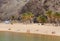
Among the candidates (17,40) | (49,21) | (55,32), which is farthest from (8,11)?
(17,40)

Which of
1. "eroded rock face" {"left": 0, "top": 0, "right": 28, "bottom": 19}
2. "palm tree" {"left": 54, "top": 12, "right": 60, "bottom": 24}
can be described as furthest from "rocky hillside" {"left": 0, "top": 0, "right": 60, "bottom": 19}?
"palm tree" {"left": 54, "top": 12, "right": 60, "bottom": 24}

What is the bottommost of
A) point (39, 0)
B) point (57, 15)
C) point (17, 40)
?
point (17, 40)

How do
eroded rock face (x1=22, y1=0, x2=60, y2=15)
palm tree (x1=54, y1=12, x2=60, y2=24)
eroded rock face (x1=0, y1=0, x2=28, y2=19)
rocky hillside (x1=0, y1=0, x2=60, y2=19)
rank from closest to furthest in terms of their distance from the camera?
palm tree (x1=54, y1=12, x2=60, y2=24)
eroded rock face (x1=22, y1=0, x2=60, y2=15)
rocky hillside (x1=0, y1=0, x2=60, y2=19)
eroded rock face (x1=0, y1=0, x2=28, y2=19)

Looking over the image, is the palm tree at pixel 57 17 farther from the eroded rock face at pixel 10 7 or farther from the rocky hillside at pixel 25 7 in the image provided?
the eroded rock face at pixel 10 7

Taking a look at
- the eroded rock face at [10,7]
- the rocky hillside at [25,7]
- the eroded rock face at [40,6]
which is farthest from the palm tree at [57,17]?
the eroded rock face at [10,7]

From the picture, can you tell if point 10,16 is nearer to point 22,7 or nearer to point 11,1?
point 22,7

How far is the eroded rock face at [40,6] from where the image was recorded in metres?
69.9

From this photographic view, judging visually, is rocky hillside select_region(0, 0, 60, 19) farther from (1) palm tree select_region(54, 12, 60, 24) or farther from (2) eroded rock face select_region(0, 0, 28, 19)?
(1) palm tree select_region(54, 12, 60, 24)

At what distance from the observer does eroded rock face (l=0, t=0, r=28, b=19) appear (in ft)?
258

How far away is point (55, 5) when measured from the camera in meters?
70.0

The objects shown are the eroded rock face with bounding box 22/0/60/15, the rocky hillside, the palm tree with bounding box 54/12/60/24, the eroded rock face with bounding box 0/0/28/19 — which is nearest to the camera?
the palm tree with bounding box 54/12/60/24

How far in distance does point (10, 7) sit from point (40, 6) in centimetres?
1507

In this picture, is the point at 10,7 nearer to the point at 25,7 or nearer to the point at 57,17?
the point at 25,7

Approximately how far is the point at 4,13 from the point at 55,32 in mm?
41785
